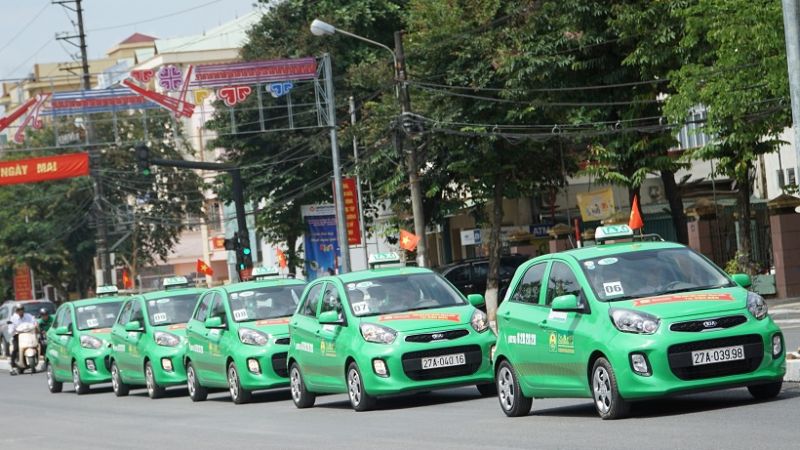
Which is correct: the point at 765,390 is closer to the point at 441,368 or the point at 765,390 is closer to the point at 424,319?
the point at 441,368

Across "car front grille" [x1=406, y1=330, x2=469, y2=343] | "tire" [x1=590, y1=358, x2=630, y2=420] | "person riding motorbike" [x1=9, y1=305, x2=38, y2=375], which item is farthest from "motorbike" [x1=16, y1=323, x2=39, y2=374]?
"tire" [x1=590, y1=358, x2=630, y2=420]

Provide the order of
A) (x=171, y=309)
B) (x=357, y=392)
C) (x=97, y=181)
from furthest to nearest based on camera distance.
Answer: (x=97, y=181) < (x=171, y=309) < (x=357, y=392)

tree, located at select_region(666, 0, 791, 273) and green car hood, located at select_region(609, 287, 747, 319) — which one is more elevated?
tree, located at select_region(666, 0, 791, 273)

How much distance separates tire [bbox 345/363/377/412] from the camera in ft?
58.7

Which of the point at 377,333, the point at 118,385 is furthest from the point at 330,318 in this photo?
the point at 118,385

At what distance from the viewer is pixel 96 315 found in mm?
30797

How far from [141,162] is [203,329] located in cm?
2019

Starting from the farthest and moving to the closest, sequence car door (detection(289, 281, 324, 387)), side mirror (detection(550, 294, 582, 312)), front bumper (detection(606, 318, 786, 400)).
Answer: car door (detection(289, 281, 324, 387)) → side mirror (detection(550, 294, 582, 312)) → front bumper (detection(606, 318, 786, 400))

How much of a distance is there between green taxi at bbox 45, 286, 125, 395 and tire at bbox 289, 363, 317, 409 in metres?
10.1

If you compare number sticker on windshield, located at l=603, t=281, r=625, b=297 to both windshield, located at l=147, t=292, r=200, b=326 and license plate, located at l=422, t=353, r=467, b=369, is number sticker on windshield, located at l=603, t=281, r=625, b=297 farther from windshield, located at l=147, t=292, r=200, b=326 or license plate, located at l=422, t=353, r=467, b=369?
windshield, located at l=147, t=292, r=200, b=326

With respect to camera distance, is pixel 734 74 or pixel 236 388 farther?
pixel 734 74

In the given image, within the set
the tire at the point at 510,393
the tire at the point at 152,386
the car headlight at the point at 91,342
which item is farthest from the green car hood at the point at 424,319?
the car headlight at the point at 91,342

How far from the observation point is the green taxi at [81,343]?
29.6m

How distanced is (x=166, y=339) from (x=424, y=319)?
30.8ft
